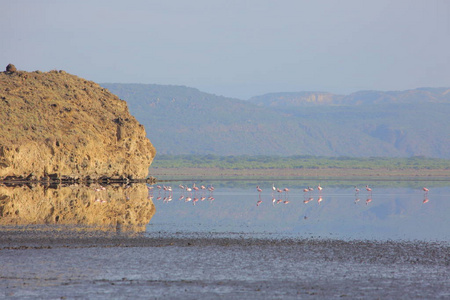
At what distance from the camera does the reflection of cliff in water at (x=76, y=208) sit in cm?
3281

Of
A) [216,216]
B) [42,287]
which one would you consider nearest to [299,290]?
[42,287]

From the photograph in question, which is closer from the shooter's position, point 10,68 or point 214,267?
point 214,267

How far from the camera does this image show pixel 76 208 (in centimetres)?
3966

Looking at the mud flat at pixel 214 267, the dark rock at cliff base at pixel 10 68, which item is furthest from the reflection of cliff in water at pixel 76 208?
the dark rock at cliff base at pixel 10 68

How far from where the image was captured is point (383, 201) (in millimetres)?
54938

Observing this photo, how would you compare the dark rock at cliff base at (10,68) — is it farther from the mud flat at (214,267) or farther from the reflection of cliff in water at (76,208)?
the mud flat at (214,267)

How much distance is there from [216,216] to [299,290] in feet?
78.6

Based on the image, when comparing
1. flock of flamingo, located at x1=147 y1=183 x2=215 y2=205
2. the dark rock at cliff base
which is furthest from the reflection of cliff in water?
the dark rock at cliff base

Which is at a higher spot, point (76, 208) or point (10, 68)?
point (10, 68)

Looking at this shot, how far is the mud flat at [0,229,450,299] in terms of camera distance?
17188mm

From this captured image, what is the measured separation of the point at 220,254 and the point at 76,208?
719 inches

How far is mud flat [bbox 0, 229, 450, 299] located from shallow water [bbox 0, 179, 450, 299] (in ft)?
0.11

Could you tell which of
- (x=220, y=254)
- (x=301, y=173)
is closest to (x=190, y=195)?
(x=220, y=254)

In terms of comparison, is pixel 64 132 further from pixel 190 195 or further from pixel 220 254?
pixel 220 254
